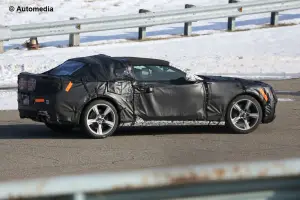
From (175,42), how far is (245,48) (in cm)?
208

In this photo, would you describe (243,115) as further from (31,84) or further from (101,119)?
(31,84)

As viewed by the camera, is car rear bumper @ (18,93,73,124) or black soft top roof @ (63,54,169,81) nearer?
car rear bumper @ (18,93,73,124)

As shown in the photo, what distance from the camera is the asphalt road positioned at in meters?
9.38

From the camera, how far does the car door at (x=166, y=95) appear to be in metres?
11.7

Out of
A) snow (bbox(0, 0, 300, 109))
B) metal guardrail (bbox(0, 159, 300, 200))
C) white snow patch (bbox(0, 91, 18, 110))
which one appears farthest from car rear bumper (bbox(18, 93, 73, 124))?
metal guardrail (bbox(0, 159, 300, 200))

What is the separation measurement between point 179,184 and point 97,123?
7.59m

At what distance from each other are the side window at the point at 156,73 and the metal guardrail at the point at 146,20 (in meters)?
9.47

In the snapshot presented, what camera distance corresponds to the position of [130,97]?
11617 millimetres

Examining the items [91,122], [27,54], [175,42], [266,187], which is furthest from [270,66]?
[266,187]

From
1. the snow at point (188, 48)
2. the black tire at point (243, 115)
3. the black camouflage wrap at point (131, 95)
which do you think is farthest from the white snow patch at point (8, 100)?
the black tire at point (243, 115)

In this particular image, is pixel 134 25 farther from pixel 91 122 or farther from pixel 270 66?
pixel 91 122

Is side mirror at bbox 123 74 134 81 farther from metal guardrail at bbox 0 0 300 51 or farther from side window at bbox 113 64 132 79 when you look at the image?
metal guardrail at bbox 0 0 300 51

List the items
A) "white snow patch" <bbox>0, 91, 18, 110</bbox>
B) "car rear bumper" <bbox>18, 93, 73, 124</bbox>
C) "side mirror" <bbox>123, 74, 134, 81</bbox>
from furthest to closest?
1. "white snow patch" <bbox>0, 91, 18, 110</bbox>
2. "side mirror" <bbox>123, 74, 134, 81</bbox>
3. "car rear bumper" <bbox>18, 93, 73, 124</bbox>

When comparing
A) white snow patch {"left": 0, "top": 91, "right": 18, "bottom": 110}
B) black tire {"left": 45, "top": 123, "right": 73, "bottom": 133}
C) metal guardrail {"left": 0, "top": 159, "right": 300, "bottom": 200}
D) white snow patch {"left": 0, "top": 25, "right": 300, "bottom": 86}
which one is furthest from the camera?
white snow patch {"left": 0, "top": 25, "right": 300, "bottom": 86}
